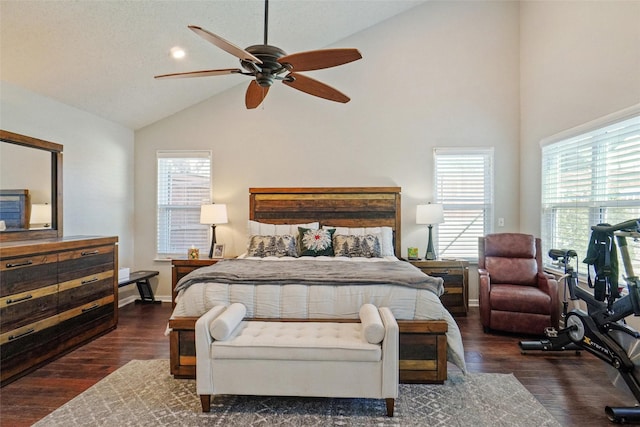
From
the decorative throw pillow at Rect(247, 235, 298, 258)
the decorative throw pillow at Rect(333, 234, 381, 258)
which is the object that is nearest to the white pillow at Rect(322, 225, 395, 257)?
the decorative throw pillow at Rect(333, 234, 381, 258)

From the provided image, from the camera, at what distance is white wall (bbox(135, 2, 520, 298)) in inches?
184

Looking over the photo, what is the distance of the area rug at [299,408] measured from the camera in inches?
82.4

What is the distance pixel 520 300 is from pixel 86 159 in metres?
5.21

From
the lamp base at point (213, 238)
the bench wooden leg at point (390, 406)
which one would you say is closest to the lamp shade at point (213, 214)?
the lamp base at point (213, 238)

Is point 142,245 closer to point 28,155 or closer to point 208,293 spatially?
point 28,155

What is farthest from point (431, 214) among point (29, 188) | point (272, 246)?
point (29, 188)

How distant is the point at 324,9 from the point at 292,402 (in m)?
3.99

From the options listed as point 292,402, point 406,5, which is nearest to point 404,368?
point 292,402

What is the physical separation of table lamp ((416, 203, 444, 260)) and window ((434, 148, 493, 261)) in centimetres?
37

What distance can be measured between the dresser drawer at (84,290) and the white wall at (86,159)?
77cm

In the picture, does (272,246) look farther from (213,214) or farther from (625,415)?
(625,415)

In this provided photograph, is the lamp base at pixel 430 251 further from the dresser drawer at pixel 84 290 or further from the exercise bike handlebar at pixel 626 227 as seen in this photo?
the dresser drawer at pixel 84 290

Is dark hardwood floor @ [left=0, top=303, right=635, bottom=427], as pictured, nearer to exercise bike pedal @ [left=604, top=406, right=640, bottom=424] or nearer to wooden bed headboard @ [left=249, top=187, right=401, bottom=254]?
exercise bike pedal @ [left=604, top=406, right=640, bottom=424]

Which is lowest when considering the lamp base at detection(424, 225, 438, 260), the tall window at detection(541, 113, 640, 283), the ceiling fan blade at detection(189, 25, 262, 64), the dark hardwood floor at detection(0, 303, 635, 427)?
the dark hardwood floor at detection(0, 303, 635, 427)
